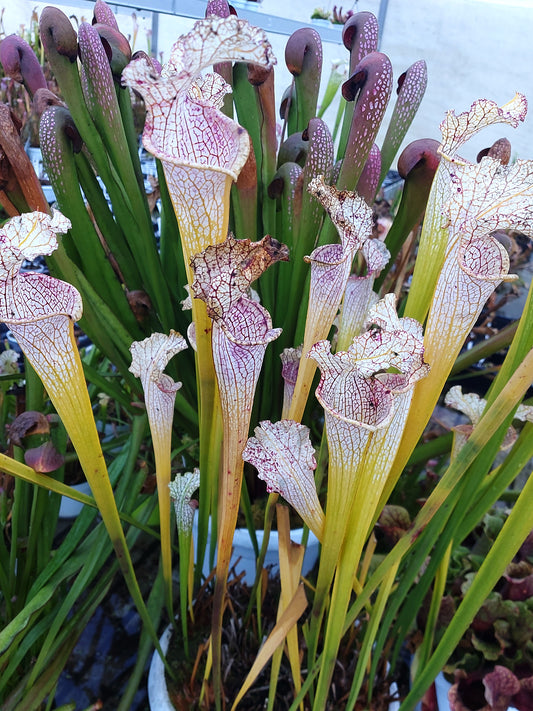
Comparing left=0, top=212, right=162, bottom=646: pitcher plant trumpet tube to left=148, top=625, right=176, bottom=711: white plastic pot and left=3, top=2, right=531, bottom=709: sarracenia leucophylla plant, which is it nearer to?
left=3, top=2, right=531, bottom=709: sarracenia leucophylla plant

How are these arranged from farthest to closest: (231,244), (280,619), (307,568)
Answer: (307,568), (280,619), (231,244)

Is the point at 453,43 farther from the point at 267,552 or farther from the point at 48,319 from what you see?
the point at 48,319

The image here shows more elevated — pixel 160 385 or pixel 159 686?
pixel 160 385

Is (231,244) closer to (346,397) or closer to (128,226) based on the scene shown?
(346,397)

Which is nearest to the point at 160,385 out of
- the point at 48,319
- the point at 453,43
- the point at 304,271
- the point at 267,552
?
the point at 48,319

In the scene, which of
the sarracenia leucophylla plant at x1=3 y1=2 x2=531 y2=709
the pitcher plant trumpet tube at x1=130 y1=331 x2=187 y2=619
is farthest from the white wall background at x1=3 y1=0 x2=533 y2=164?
Result: the pitcher plant trumpet tube at x1=130 y1=331 x2=187 y2=619

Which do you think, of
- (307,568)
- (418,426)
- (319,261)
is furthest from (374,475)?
(307,568)
